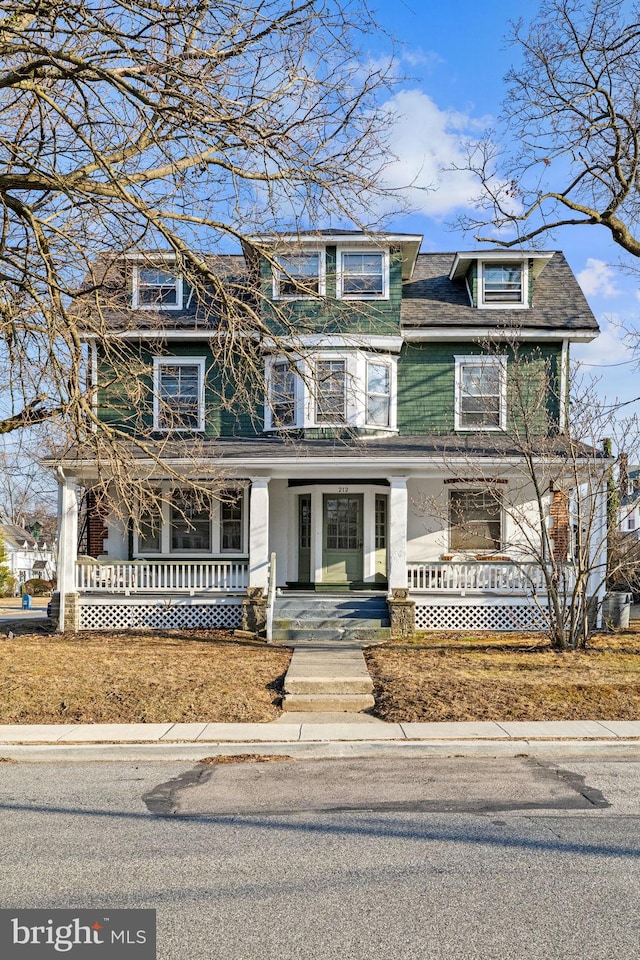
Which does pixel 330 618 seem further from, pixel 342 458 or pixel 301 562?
pixel 342 458

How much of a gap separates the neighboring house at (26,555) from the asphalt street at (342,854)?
52.4m

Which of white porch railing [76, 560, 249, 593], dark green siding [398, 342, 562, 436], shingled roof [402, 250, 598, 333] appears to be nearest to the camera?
white porch railing [76, 560, 249, 593]

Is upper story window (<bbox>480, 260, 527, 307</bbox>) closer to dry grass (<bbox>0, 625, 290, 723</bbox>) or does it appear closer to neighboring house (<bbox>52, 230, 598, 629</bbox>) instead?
neighboring house (<bbox>52, 230, 598, 629</bbox>)

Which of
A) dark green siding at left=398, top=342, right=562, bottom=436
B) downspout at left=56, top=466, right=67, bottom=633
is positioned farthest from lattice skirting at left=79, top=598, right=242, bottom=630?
dark green siding at left=398, top=342, right=562, bottom=436

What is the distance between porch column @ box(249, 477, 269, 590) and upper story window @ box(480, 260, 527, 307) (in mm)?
7243

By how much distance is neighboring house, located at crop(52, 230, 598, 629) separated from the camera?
56.7ft

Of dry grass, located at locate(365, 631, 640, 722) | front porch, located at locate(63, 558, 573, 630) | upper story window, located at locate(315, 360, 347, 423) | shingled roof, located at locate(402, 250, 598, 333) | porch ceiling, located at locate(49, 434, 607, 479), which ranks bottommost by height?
dry grass, located at locate(365, 631, 640, 722)

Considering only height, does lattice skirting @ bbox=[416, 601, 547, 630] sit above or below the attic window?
below

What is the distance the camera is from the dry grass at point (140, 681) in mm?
10086

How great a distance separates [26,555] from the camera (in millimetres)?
73062

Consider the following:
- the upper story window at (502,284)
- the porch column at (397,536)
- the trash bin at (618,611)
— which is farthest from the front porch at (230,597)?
the upper story window at (502,284)

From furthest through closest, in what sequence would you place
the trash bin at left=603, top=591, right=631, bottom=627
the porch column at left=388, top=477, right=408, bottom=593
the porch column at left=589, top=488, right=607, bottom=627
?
the trash bin at left=603, top=591, right=631, bottom=627
the porch column at left=388, top=477, right=408, bottom=593
the porch column at left=589, top=488, right=607, bottom=627

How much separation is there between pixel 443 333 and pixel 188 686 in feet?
35.9

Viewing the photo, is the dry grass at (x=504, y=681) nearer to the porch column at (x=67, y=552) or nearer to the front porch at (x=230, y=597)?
the front porch at (x=230, y=597)
